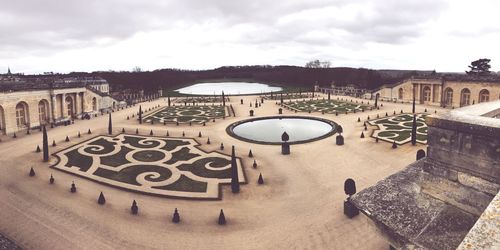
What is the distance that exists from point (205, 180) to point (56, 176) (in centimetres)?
1080

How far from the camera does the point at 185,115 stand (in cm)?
5019

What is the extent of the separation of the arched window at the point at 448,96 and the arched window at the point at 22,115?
2538 inches

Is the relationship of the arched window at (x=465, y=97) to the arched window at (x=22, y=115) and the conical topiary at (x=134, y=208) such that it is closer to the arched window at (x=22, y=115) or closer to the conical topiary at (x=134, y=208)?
the conical topiary at (x=134, y=208)

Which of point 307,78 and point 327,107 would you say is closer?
point 327,107

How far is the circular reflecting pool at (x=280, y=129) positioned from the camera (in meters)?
34.4

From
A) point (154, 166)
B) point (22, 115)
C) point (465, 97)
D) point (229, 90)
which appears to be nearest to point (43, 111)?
point (22, 115)

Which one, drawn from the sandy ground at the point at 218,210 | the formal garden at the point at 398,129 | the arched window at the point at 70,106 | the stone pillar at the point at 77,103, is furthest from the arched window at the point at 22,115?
the formal garden at the point at 398,129

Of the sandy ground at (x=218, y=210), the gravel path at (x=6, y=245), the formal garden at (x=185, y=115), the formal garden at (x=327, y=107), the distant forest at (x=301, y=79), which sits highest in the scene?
the distant forest at (x=301, y=79)

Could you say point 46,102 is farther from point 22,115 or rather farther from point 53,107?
point 22,115

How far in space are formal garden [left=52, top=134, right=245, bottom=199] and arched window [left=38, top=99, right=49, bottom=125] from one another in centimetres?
1614

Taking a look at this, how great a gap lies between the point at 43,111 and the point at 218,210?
1516 inches

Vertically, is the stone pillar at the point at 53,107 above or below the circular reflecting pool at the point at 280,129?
above

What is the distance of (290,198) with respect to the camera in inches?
771

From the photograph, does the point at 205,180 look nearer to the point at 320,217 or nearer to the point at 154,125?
the point at 320,217
